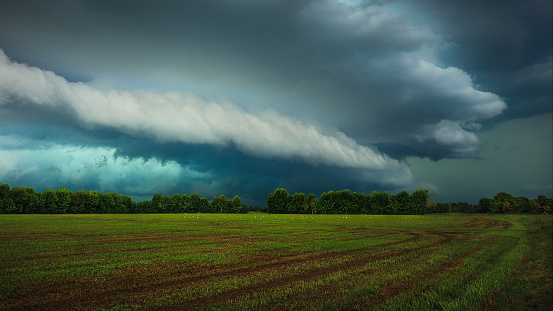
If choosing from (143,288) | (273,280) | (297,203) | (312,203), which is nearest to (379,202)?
(312,203)

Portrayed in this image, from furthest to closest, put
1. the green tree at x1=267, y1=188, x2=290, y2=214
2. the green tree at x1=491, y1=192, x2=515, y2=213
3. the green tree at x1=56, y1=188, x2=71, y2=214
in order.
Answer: the green tree at x1=267, y1=188, x2=290, y2=214 < the green tree at x1=491, y1=192, x2=515, y2=213 < the green tree at x1=56, y1=188, x2=71, y2=214

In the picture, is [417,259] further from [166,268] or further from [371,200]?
[371,200]

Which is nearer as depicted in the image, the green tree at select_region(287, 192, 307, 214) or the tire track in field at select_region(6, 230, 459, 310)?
the tire track in field at select_region(6, 230, 459, 310)

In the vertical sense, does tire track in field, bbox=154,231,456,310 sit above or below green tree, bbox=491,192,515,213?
above

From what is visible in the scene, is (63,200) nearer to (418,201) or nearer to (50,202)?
(50,202)

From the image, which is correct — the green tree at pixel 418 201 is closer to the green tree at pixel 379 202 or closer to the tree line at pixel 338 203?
the tree line at pixel 338 203

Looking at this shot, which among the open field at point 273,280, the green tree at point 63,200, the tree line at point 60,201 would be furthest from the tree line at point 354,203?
the open field at point 273,280

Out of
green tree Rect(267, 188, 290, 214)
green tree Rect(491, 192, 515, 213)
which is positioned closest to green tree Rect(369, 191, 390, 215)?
green tree Rect(267, 188, 290, 214)

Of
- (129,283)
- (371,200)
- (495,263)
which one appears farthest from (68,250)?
(371,200)

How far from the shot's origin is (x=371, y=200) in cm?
18500

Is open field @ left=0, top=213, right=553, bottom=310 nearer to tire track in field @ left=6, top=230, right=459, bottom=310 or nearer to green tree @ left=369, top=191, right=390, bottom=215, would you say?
tire track in field @ left=6, top=230, right=459, bottom=310

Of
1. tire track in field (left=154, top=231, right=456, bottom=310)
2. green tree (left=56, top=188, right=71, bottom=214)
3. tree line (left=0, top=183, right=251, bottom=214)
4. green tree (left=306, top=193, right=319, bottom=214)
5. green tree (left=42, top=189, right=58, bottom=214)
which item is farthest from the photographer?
green tree (left=306, top=193, right=319, bottom=214)

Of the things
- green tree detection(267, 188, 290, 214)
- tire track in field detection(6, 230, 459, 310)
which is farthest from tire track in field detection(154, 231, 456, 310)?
green tree detection(267, 188, 290, 214)

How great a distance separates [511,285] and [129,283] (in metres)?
18.3
